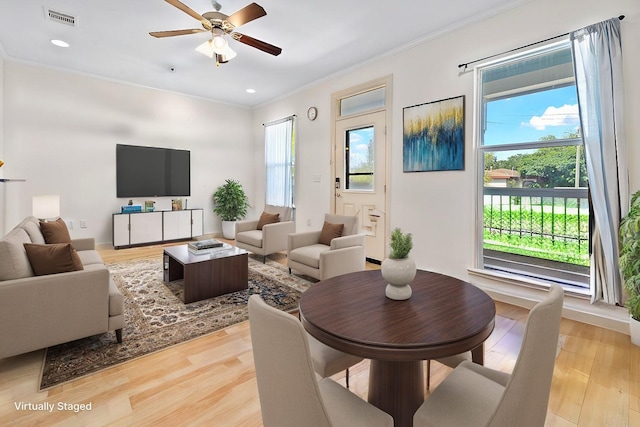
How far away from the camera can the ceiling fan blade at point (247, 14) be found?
103 inches

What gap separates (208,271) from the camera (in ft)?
10.1

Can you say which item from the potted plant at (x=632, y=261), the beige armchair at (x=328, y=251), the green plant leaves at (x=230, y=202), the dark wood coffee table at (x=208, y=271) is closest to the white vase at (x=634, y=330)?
the potted plant at (x=632, y=261)

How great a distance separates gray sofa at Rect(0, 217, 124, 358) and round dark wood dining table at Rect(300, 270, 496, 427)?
159cm

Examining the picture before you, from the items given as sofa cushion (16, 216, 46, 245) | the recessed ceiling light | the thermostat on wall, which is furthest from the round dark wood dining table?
the recessed ceiling light

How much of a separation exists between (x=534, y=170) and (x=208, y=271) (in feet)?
11.1

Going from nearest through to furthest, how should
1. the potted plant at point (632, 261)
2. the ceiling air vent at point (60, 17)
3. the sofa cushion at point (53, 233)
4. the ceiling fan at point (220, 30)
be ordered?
the potted plant at point (632, 261), the ceiling fan at point (220, 30), the sofa cushion at point (53, 233), the ceiling air vent at point (60, 17)

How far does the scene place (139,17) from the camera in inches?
133

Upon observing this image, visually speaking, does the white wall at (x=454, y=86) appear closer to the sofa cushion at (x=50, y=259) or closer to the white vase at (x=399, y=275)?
the white vase at (x=399, y=275)

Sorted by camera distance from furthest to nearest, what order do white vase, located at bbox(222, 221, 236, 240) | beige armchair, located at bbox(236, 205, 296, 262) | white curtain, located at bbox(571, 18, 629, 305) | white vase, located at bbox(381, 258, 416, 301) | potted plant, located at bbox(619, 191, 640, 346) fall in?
white vase, located at bbox(222, 221, 236, 240) < beige armchair, located at bbox(236, 205, 296, 262) < white curtain, located at bbox(571, 18, 629, 305) < potted plant, located at bbox(619, 191, 640, 346) < white vase, located at bbox(381, 258, 416, 301)

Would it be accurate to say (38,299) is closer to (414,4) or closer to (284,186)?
(414,4)

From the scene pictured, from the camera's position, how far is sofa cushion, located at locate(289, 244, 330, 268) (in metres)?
3.46

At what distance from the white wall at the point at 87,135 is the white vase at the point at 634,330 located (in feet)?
21.1

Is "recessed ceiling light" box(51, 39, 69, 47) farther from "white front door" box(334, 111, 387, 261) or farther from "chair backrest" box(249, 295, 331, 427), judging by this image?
"chair backrest" box(249, 295, 331, 427)

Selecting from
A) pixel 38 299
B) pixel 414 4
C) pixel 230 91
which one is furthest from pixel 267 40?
pixel 38 299
